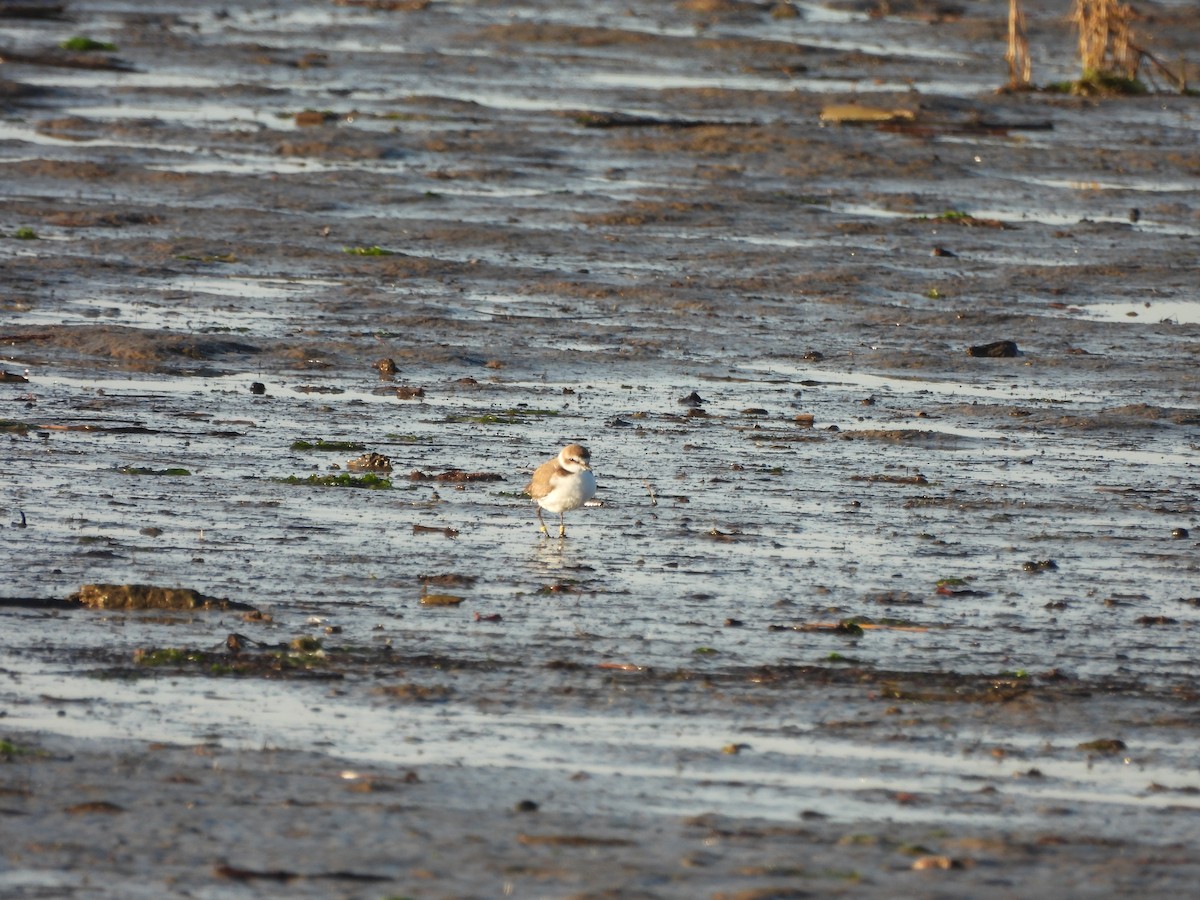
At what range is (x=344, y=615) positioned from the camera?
9.12m

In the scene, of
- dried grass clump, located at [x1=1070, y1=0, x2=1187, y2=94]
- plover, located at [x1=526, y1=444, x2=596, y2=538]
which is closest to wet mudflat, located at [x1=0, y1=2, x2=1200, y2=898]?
plover, located at [x1=526, y1=444, x2=596, y2=538]

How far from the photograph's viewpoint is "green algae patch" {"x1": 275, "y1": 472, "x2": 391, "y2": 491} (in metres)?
11.5

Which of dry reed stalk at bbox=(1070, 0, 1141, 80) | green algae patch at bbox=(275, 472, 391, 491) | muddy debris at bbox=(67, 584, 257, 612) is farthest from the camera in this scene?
dry reed stalk at bbox=(1070, 0, 1141, 80)

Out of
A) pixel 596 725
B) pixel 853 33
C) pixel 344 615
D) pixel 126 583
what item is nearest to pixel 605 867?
pixel 596 725

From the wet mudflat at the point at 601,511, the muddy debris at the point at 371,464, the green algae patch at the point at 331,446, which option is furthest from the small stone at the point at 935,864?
the green algae patch at the point at 331,446

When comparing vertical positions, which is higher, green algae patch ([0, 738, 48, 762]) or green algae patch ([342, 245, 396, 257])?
green algae patch ([342, 245, 396, 257])

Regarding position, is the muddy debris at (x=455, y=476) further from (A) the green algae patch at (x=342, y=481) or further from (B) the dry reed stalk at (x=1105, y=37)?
(B) the dry reed stalk at (x=1105, y=37)

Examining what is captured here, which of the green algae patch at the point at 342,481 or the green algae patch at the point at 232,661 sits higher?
the green algae patch at the point at 342,481

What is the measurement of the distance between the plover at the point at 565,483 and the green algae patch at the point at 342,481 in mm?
1102

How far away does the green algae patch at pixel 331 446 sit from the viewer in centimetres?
1238

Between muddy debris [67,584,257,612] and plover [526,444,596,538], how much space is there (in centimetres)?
209

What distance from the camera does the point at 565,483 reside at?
418 inches

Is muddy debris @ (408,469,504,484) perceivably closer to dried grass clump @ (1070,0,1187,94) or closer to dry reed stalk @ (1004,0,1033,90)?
dry reed stalk @ (1004,0,1033,90)

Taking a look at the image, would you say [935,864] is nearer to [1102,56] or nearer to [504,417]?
[504,417]
